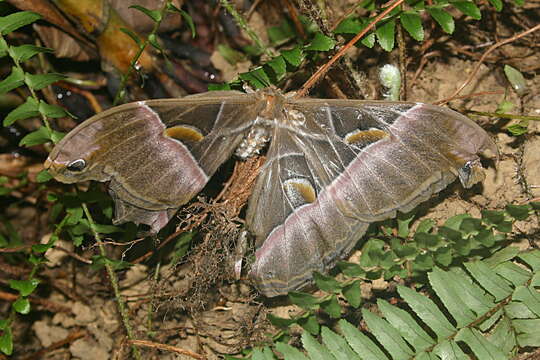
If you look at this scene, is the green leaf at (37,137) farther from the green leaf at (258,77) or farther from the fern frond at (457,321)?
the fern frond at (457,321)

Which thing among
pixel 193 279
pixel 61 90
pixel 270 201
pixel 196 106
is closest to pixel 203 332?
pixel 193 279

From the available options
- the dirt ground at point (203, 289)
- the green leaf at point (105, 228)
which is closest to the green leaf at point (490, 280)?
the dirt ground at point (203, 289)

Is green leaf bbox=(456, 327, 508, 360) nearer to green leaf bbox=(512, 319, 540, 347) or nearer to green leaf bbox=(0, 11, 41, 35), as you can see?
green leaf bbox=(512, 319, 540, 347)

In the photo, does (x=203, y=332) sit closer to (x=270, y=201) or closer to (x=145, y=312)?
(x=145, y=312)

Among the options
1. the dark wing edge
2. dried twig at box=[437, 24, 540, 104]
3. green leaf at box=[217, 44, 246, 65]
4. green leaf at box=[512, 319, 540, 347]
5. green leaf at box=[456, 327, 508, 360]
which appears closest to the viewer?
green leaf at box=[456, 327, 508, 360]

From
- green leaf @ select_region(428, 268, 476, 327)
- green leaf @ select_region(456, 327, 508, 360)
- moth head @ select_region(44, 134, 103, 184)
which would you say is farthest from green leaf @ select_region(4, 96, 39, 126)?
green leaf @ select_region(456, 327, 508, 360)

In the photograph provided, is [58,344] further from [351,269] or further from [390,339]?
[390,339]

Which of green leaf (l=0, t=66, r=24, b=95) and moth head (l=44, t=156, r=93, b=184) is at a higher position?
green leaf (l=0, t=66, r=24, b=95)
